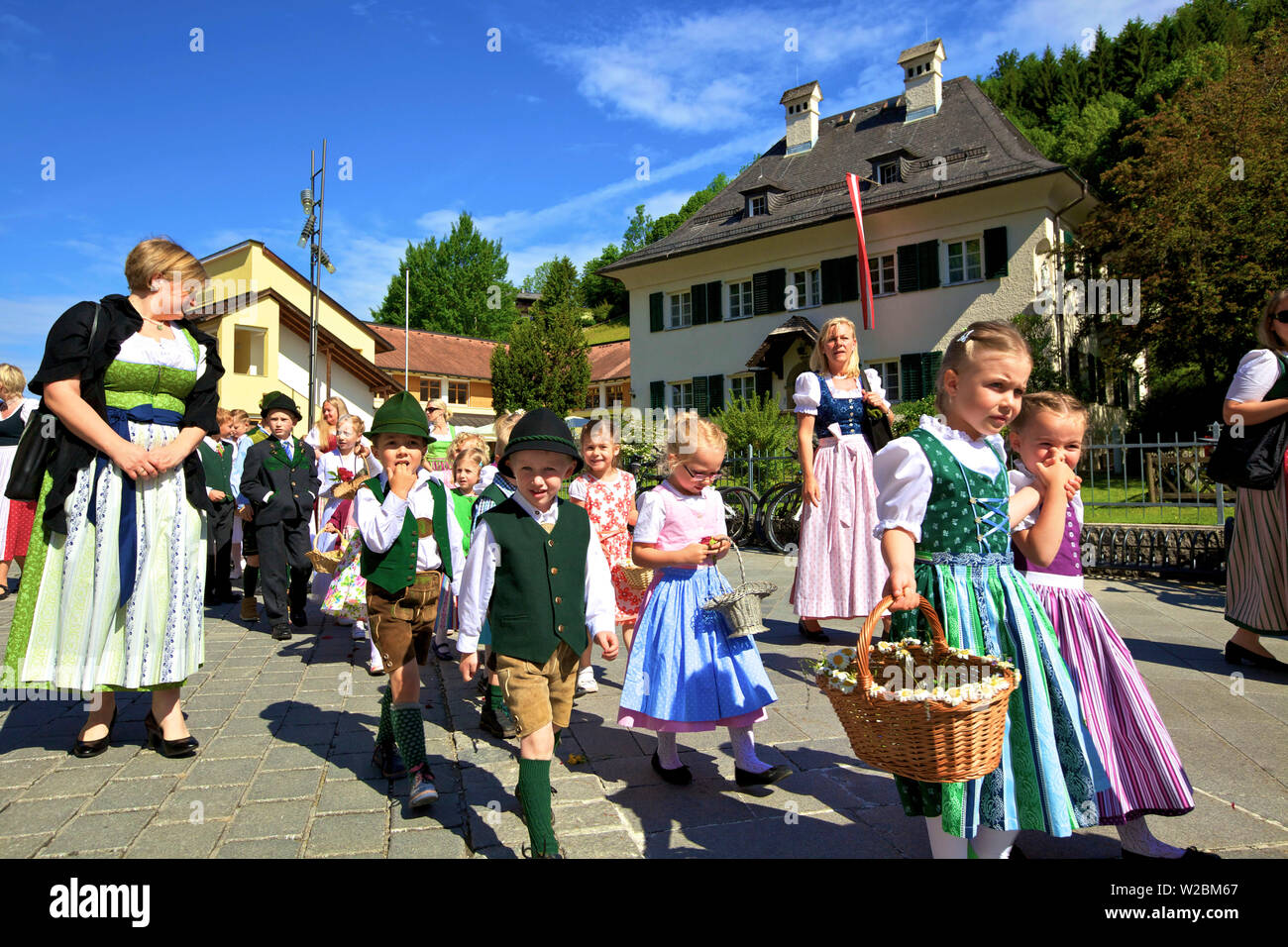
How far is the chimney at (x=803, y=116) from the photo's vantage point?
103 ft

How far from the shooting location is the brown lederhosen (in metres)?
3.58

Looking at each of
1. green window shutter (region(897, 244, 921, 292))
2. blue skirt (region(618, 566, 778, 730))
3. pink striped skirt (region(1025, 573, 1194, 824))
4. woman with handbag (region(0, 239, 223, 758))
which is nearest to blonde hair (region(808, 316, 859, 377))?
blue skirt (region(618, 566, 778, 730))

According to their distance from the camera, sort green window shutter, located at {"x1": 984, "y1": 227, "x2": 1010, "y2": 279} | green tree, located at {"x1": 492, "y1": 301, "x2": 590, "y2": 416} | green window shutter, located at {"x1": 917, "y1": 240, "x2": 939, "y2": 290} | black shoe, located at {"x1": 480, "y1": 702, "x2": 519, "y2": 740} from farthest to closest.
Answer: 1. green tree, located at {"x1": 492, "y1": 301, "x2": 590, "y2": 416}
2. green window shutter, located at {"x1": 917, "y1": 240, "x2": 939, "y2": 290}
3. green window shutter, located at {"x1": 984, "y1": 227, "x2": 1010, "y2": 279}
4. black shoe, located at {"x1": 480, "y1": 702, "x2": 519, "y2": 740}

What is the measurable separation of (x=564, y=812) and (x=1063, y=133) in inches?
→ 1840

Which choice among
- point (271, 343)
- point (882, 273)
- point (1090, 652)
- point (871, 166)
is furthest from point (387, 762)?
point (271, 343)

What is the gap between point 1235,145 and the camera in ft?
65.9

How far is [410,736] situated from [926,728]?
7.12 ft

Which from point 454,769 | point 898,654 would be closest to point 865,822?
point 898,654

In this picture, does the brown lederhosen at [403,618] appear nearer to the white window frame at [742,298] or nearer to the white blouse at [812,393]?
the white blouse at [812,393]

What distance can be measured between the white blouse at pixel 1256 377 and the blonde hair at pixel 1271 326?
0.06 meters

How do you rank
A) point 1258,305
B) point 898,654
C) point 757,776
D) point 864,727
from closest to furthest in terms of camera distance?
1. point 864,727
2. point 898,654
3. point 757,776
4. point 1258,305

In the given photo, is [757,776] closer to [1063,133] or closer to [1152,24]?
[1063,133]

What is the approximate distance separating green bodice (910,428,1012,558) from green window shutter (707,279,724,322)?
2722 cm

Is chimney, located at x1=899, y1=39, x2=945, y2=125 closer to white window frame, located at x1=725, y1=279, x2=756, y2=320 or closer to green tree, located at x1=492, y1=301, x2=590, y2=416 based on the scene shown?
white window frame, located at x1=725, y1=279, x2=756, y2=320
